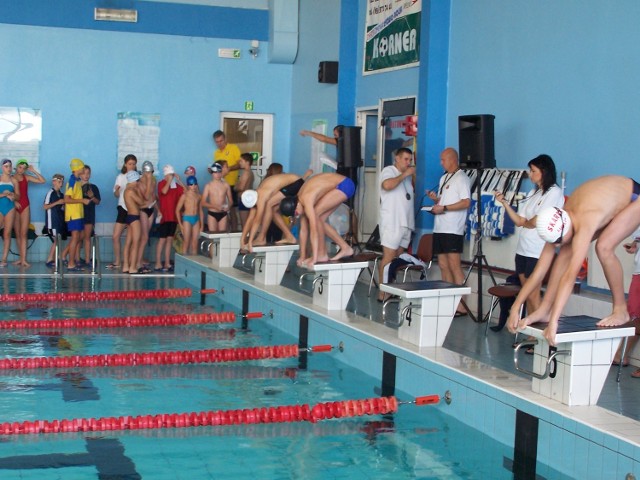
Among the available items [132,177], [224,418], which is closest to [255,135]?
[132,177]

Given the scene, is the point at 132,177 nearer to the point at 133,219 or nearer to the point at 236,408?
the point at 133,219

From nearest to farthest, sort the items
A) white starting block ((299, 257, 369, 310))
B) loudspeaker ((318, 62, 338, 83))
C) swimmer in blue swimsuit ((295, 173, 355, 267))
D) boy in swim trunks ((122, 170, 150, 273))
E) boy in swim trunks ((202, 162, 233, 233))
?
white starting block ((299, 257, 369, 310))
swimmer in blue swimsuit ((295, 173, 355, 267))
boy in swim trunks ((122, 170, 150, 273))
boy in swim trunks ((202, 162, 233, 233))
loudspeaker ((318, 62, 338, 83))

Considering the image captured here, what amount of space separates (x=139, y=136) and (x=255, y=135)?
180 centimetres

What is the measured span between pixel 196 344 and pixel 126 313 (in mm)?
1641

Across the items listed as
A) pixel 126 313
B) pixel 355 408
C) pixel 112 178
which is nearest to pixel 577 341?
pixel 355 408

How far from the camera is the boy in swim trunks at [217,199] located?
487 inches

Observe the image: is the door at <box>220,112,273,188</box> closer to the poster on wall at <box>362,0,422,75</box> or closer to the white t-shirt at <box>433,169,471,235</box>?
the poster on wall at <box>362,0,422,75</box>

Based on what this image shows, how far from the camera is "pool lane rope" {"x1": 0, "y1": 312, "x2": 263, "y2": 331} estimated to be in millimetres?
8320

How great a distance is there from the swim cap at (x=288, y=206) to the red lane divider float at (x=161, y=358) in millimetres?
2312

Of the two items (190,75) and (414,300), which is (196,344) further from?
(190,75)

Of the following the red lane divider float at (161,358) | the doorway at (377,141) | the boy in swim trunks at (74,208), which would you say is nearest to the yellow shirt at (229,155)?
the boy in swim trunks at (74,208)

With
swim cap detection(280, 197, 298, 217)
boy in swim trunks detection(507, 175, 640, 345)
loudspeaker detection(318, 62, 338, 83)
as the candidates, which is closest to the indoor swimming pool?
boy in swim trunks detection(507, 175, 640, 345)

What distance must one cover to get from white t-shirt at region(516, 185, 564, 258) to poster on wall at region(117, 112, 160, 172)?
8177 millimetres

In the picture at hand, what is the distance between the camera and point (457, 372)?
5723 mm
